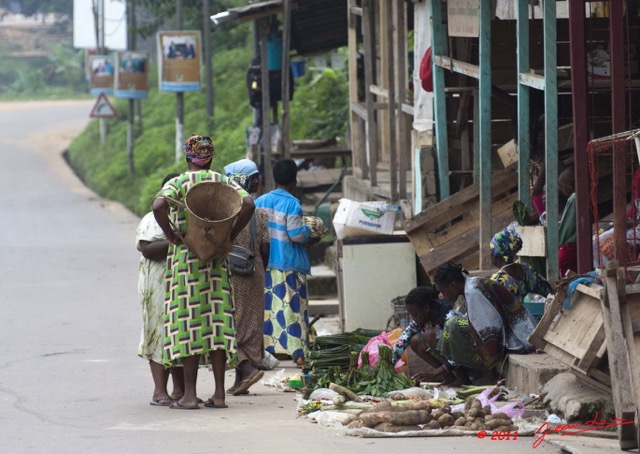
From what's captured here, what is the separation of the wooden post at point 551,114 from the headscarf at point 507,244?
21 cm

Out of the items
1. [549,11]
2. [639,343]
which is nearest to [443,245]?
[549,11]

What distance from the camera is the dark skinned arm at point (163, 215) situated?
7738 millimetres

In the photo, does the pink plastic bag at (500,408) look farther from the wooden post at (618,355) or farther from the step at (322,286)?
the step at (322,286)

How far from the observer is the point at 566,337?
22.9 ft

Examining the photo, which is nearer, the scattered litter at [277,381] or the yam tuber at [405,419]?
the yam tuber at [405,419]

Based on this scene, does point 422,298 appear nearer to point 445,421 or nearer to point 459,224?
point 445,421

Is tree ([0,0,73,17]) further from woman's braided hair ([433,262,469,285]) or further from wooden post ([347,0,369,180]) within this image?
woman's braided hair ([433,262,469,285])

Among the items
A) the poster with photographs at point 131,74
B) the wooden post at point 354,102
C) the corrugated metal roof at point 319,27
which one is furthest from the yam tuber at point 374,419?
the poster with photographs at point 131,74

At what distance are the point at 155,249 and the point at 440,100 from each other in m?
3.90

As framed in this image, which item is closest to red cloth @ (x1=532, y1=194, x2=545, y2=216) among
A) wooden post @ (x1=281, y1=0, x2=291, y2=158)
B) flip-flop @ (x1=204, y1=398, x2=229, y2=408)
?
flip-flop @ (x1=204, y1=398, x2=229, y2=408)

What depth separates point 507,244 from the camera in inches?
338

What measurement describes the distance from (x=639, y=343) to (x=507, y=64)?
5060mm

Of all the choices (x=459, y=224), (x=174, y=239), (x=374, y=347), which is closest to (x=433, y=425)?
(x=174, y=239)

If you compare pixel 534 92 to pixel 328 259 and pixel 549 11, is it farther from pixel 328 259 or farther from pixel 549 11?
pixel 328 259
